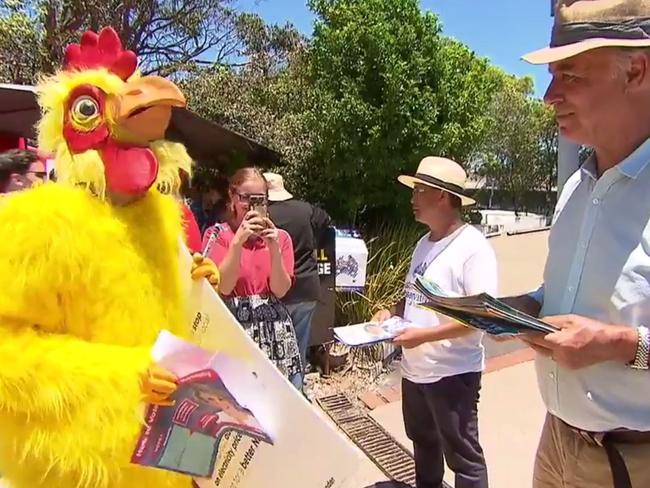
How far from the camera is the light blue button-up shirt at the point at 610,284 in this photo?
1.62m

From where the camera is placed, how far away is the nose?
1692mm

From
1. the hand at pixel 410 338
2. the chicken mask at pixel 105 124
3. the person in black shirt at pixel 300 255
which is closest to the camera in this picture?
the chicken mask at pixel 105 124

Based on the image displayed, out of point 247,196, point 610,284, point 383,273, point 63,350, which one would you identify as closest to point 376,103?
point 383,273

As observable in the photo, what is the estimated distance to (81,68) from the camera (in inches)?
72.8

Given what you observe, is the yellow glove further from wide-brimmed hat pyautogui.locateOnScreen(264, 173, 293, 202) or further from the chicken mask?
wide-brimmed hat pyautogui.locateOnScreen(264, 173, 293, 202)

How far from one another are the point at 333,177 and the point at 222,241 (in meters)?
4.71

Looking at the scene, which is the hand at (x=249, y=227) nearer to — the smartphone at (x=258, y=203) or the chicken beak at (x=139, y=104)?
the smartphone at (x=258, y=203)

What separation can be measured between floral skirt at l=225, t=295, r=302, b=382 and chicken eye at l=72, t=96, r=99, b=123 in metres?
1.67

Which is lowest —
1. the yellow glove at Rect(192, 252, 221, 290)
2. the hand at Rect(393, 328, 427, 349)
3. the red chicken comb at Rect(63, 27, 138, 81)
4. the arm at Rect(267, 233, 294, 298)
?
the hand at Rect(393, 328, 427, 349)

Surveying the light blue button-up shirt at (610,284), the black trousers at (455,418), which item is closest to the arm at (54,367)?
the light blue button-up shirt at (610,284)

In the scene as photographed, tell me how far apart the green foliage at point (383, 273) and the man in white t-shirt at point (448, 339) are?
112 inches

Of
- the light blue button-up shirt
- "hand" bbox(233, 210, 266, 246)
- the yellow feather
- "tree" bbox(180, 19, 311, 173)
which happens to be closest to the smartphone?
"hand" bbox(233, 210, 266, 246)

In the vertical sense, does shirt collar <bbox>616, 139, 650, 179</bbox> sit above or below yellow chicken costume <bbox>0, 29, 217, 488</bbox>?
above

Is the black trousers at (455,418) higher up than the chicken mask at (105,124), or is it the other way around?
the chicken mask at (105,124)
